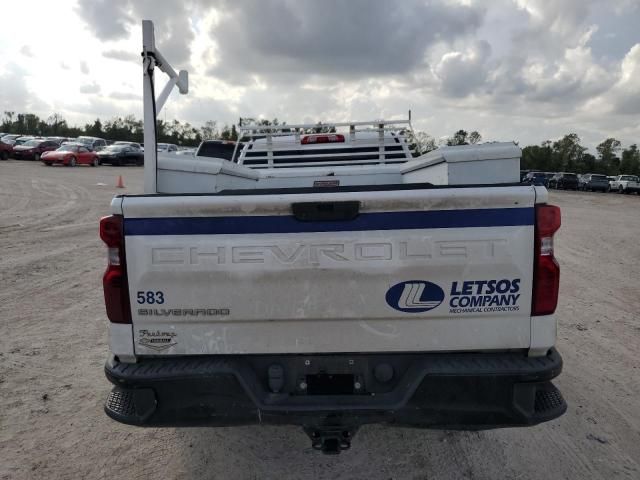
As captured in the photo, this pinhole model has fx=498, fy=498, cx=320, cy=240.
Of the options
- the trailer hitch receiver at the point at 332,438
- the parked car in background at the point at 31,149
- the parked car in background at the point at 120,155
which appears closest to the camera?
the trailer hitch receiver at the point at 332,438

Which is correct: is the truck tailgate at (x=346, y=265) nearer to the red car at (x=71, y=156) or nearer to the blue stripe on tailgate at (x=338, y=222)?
the blue stripe on tailgate at (x=338, y=222)

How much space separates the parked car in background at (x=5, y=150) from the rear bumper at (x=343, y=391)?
38959mm

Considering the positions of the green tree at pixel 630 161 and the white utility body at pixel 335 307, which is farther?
the green tree at pixel 630 161

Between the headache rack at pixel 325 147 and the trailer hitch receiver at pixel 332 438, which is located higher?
the headache rack at pixel 325 147

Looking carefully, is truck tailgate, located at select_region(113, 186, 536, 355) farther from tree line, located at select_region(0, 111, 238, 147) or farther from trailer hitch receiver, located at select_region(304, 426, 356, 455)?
tree line, located at select_region(0, 111, 238, 147)

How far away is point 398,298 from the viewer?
8.52 ft

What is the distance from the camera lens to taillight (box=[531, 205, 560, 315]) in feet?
8.25

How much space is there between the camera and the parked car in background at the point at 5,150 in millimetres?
34781

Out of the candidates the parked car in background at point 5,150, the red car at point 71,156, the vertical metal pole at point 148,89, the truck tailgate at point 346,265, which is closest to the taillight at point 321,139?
the vertical metal pole at point 148,89

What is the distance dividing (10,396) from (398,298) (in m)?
3.39

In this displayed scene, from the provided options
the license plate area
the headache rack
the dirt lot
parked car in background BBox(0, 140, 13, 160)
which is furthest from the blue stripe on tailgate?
parked car in background BBox(0, 140, 13, 160)

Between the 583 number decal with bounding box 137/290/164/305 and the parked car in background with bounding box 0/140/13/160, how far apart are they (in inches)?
1533

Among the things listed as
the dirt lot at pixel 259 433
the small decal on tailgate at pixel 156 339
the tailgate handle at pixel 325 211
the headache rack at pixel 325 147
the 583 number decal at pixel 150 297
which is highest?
the headache rack at pixel 325 147

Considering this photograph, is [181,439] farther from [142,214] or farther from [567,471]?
[567,471]
